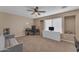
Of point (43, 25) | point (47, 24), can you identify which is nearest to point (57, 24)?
point (47, 24)

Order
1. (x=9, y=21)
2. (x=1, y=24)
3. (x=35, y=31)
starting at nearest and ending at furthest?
(x=1, y=24)
(x=9, y=21)
(x=35, y=31)

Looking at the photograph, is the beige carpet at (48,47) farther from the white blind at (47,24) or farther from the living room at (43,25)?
the white blind at (47,24)

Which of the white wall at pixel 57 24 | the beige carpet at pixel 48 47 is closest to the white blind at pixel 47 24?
the white wall at pixel 57 24

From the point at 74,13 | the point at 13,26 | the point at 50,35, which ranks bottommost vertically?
the point at 50,35

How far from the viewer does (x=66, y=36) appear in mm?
6391

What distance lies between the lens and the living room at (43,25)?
5.34 meters

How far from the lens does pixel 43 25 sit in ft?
31.4

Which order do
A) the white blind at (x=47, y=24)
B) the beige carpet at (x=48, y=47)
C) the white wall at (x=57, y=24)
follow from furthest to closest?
the white blind at (x=47, y=24), the white wall at (x=57, y=24), the beige carpet at (x=48, y=47)

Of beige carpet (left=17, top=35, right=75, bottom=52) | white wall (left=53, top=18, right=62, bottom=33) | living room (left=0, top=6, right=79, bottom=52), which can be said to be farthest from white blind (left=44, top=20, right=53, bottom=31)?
beige carpet (left=17, top=35, right=75, bottom=52)

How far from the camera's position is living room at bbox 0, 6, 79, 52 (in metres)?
5.34
